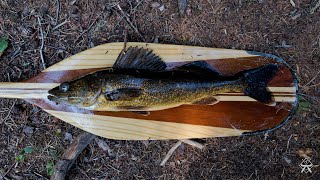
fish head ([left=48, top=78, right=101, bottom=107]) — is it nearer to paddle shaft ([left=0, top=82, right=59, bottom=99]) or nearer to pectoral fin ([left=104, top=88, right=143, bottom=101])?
pectoral fin ([left=104, top=88, right=143, bottom=101])

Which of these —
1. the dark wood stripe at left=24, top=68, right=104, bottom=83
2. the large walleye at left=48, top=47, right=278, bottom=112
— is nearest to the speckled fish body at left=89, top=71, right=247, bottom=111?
the large walleye at left=48, top=47, right=278, bottom=112

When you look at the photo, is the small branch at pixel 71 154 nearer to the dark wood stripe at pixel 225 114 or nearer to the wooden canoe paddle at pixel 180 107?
the wooden canoe paddle at pixel 180 107

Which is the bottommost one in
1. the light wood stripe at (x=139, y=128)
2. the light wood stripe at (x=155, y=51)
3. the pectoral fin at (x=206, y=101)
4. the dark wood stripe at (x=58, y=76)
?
the light wood stripe at (x=139, y=128)

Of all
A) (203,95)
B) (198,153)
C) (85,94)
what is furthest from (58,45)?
(198,153)

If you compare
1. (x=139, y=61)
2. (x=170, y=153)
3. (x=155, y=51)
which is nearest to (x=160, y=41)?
(x=155, y=51)

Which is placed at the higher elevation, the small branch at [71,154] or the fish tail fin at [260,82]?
the fish tail fin at [260,82]

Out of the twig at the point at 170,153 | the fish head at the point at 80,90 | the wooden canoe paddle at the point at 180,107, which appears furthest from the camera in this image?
the twig at the point at 170,153

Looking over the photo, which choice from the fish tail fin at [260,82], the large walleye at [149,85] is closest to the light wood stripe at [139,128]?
the large walleye at [149,85]
